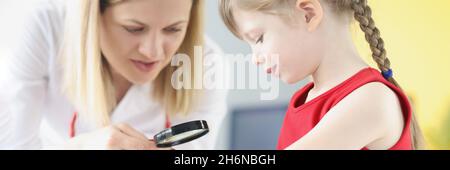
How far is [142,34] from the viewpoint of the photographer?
1.17 m

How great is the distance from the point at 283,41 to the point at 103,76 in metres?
0.35

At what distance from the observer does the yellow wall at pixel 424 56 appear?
48.0 inches

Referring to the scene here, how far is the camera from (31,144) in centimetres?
120

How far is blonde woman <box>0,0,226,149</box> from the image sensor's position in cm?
116

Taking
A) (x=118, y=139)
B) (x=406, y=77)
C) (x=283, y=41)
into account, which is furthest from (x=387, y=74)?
(x=118, y=139)

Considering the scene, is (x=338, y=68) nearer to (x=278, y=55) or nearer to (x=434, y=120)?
(x=278, y=55)

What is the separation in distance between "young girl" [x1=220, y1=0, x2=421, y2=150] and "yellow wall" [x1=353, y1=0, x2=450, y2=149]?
0.21 feet

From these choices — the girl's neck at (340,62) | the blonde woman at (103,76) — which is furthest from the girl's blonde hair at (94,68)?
the girl's neck at (340,62)

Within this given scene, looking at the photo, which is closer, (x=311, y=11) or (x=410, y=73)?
(x=311, y=11)

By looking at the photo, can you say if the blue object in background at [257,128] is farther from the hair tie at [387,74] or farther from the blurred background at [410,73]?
the hair tie at [387,74]

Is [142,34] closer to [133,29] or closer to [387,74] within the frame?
[133,29]

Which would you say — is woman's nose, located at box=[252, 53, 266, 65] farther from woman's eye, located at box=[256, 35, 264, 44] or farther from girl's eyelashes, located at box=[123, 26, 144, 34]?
girl's eyelashes, located at box=[123, 26, 144, 34]
